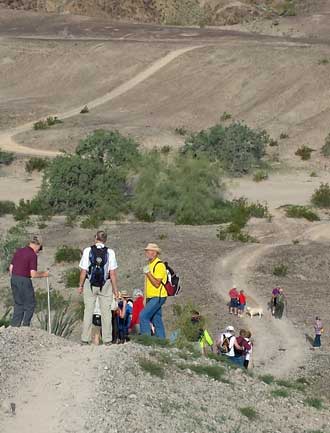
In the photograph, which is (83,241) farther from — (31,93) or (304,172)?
(31,93)

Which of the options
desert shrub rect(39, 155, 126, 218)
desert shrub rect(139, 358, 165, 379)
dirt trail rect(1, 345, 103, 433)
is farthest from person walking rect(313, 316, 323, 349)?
desert shrub rect(39, 155, 126, 218)

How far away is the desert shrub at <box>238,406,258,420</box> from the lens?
1176 centimetres

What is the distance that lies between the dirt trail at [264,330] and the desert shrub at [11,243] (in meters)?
5.20

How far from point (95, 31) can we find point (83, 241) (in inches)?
1875

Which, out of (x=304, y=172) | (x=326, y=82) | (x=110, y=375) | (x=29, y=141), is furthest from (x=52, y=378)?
(x=326, y=82)

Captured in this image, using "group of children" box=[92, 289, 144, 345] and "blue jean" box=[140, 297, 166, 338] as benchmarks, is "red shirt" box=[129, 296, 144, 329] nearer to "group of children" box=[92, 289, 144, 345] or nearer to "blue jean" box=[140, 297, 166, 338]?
"group of children" box=[92, 289, 144, 345]

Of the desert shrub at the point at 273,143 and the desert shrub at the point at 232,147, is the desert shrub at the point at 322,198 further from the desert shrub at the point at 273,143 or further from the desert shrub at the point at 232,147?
the desert shrub at the point at 273,143

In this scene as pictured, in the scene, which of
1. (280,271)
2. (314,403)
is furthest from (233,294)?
(314,403)

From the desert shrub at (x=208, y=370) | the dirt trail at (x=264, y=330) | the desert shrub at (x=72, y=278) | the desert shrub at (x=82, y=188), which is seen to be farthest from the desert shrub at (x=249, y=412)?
the desert shrub at (x=82, y=188)

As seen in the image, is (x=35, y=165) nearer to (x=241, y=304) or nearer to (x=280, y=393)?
(x=241, y=304)

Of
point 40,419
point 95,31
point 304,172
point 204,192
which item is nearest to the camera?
point 40,419

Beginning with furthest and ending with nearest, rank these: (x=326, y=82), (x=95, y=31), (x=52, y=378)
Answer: (x=95, y=31) < (x=326, y=82) < (x=52, y=378)

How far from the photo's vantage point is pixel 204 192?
113 ft

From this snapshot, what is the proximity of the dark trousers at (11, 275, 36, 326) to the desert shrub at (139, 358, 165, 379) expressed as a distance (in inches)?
71.2
